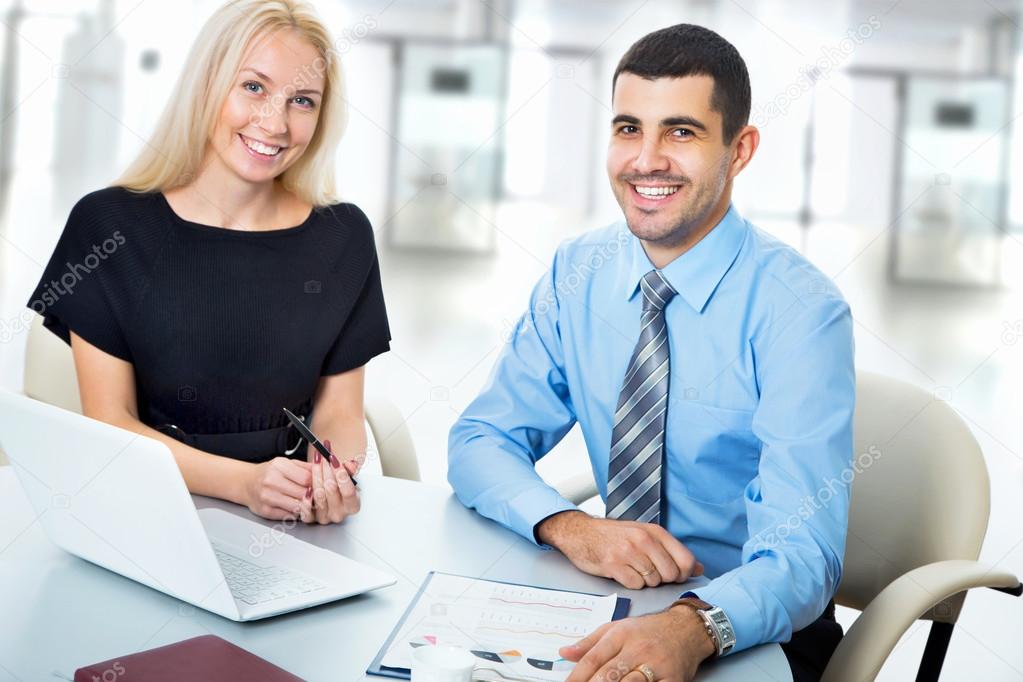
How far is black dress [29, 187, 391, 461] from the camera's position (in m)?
1.89

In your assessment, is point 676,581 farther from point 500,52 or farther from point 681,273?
point 500,52

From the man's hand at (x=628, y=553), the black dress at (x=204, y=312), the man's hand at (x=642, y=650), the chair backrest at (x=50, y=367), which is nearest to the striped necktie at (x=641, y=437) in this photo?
the man's hand at (x=628, y=553)

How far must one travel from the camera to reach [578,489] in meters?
1.93

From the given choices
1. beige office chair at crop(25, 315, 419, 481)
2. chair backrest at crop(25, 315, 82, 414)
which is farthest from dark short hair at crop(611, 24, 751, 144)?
chair backrest at crop(25, 315, 82, 414)

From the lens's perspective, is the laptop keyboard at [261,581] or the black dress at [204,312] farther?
the black dress at [204,312]

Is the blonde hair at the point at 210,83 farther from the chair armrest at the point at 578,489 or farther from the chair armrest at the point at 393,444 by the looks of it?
the chair armrest at the point at 578,489

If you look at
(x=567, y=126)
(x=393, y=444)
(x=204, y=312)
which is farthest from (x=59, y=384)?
(x=567, y=126)

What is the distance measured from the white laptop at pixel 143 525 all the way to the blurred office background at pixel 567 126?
21.7ft

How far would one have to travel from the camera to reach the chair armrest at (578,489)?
1.92m

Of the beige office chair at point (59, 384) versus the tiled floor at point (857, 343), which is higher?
the beige office chair at point (59, 384)

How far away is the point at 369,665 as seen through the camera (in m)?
1.08

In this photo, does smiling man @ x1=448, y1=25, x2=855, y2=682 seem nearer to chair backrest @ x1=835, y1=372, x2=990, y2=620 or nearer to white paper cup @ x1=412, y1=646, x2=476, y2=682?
chair backrest @ x1=835, y1=372, x2=990, y2=620

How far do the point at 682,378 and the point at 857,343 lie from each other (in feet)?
18.0

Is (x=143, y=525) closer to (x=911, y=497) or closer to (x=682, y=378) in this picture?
(x=682, y=378)
